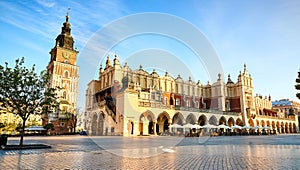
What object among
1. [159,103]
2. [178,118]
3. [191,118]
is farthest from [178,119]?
[159,103]

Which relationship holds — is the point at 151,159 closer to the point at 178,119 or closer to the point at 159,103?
the point at 159,103

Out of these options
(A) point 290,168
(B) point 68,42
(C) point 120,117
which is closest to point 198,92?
(C) point 120,117

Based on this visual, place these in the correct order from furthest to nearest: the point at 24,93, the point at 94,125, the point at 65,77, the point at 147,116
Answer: the point at 65,77 → the point at 94,125 → the point at 147,116 → the point at 24,93

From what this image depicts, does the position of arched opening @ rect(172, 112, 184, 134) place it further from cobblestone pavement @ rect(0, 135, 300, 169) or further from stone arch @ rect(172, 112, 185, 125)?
cobblestone pavement @ rect(0, 135, 300, 169)

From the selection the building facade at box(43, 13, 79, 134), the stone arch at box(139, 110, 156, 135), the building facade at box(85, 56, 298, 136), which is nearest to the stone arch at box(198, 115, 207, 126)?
the building facade at box(85, 56, 298, 136)

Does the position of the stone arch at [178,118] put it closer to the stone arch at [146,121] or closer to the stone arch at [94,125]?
the stone arch at [146,121]

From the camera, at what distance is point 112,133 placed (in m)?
34.4

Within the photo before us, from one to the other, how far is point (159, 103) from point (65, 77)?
3360 cm

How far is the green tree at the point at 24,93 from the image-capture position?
41.6 feet

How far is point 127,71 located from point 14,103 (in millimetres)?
29682

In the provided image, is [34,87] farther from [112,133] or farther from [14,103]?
[112,133]

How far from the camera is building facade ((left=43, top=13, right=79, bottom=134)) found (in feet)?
172

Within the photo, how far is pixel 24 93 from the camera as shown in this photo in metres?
13.1

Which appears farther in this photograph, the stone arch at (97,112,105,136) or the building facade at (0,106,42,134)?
the stone arch at (97,112,105,136)
